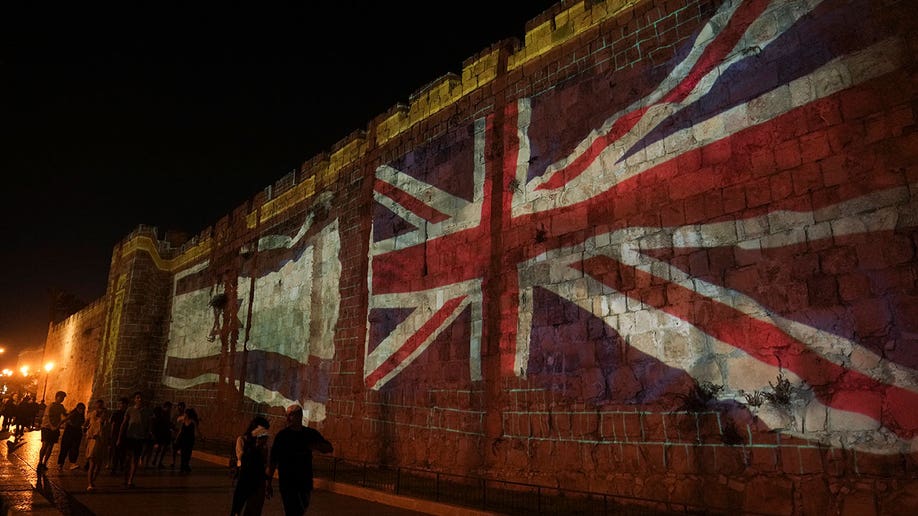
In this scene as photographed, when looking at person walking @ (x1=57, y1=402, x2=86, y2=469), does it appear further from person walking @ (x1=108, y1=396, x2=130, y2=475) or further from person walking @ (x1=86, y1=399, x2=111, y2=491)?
person walking @ (x1=86, y1=399, x2=111, y2=491)

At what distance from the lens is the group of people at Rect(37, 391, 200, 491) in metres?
8.67

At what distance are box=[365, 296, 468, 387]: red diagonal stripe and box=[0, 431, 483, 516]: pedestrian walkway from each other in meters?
2.26

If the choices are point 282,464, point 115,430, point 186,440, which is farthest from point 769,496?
point 115,430

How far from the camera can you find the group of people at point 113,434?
341 inches

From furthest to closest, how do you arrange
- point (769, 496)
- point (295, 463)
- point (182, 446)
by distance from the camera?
point (182, 446) < point (769, 496) < point (295, 463)

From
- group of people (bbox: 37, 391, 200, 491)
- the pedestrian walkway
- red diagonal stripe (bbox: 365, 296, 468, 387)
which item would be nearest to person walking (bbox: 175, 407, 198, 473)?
group of people (bbox: 37, 391, 200, 491)

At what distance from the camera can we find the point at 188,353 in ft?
62.2

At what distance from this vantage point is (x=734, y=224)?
6078 millimetres

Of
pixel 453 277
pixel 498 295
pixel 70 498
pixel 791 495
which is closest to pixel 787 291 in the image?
pixel 791 495

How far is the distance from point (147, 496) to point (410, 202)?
6.21 metres

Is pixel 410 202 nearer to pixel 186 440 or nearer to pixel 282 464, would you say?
pixel 186 440

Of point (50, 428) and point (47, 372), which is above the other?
point (47, 372)

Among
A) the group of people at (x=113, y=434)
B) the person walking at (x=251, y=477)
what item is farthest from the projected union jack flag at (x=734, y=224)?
the group of people at (x=113, y=434)

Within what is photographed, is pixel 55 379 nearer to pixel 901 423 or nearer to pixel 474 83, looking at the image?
pixel 474 83
